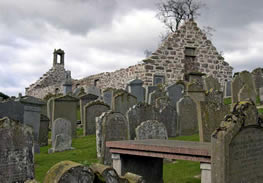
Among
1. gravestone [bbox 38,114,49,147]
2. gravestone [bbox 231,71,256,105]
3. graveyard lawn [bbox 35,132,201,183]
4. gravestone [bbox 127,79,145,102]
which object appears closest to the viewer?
graveyard lawn [bbox 35,132,201,183]

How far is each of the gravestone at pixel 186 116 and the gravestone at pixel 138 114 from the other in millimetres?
1062

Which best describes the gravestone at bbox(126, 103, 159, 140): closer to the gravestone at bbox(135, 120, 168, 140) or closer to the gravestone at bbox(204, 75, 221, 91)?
the gravestone at bbox(135, 120, 168, 140)

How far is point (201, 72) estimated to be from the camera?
23188mm

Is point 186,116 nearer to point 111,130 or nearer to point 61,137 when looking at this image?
point 61,137

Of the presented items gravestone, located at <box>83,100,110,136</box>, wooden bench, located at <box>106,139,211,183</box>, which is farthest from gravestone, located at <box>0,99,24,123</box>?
wooden bench, located at <box>106,139,211,183</box>

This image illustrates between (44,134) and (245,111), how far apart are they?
918 cm

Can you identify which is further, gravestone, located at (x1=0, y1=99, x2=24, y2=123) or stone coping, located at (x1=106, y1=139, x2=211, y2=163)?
gravestone, located at (x1=0, y1=99, x2=24, y2=123)

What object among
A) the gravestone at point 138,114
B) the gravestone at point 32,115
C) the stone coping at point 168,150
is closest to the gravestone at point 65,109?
the gravestone at point 32,115

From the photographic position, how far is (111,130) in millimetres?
9109

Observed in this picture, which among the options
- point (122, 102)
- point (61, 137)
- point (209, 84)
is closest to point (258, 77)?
point (209, 84)

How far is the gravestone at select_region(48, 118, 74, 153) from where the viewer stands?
1122 centimetres

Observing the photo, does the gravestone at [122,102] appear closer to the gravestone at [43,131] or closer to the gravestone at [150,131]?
the gravestone at [43,131]

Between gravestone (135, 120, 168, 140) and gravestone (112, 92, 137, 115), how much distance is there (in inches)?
206

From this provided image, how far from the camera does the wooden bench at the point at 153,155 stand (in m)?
5.46
